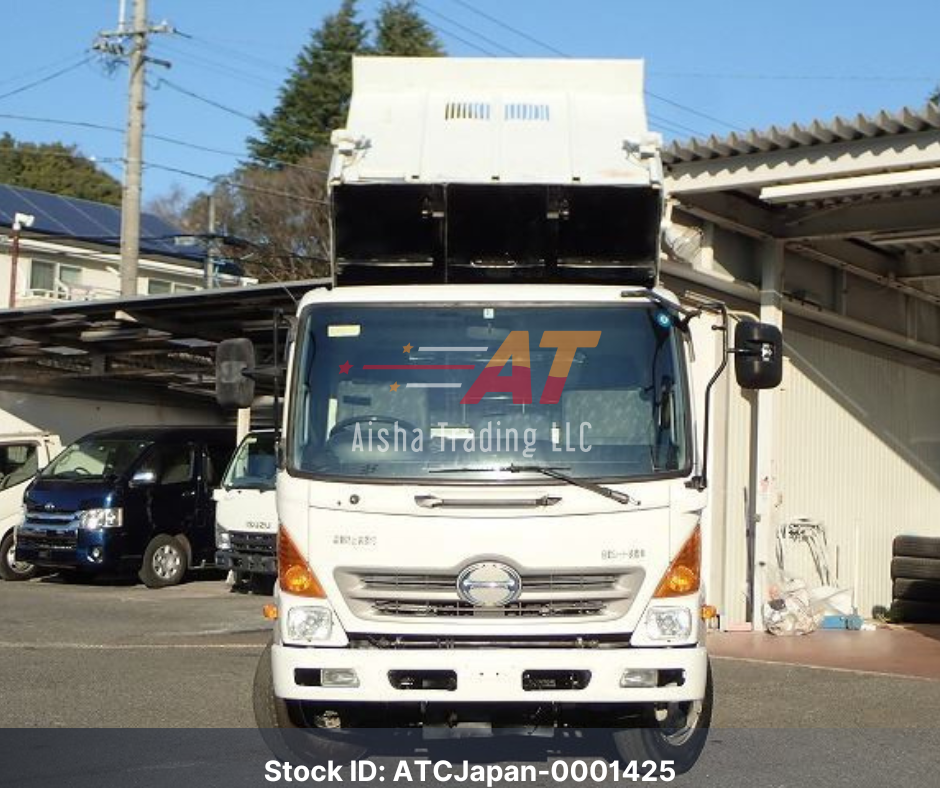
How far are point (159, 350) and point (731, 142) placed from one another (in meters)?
11.5

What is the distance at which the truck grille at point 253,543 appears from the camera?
650 inches

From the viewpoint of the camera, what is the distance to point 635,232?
7711 millimetres

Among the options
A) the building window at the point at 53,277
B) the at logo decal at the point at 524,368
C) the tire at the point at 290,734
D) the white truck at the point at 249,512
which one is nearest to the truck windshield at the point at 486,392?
the at logo decal at the point at 524,368

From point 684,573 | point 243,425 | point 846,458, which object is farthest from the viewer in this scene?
point 243,425

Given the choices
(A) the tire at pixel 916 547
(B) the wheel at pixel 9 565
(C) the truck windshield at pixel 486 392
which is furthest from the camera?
(B) the wheel at pixel 9 565

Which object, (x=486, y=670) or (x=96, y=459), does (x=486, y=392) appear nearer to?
(x=486, y=670)

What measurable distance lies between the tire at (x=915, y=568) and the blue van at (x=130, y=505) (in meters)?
9.09

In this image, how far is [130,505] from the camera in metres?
17.9

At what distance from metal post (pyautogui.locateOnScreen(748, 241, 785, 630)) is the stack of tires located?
2.42m

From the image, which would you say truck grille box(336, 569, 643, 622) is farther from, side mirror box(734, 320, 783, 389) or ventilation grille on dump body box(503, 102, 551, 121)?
ventilation grille on dump body box(503, 102, 551, 121)

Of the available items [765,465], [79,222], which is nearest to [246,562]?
[765,465]

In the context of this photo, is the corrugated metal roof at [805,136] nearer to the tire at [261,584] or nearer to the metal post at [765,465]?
the metal post at [765,465]

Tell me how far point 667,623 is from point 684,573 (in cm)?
26

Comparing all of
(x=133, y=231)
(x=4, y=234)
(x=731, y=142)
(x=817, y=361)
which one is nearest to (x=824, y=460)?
(x=817, y=361)
